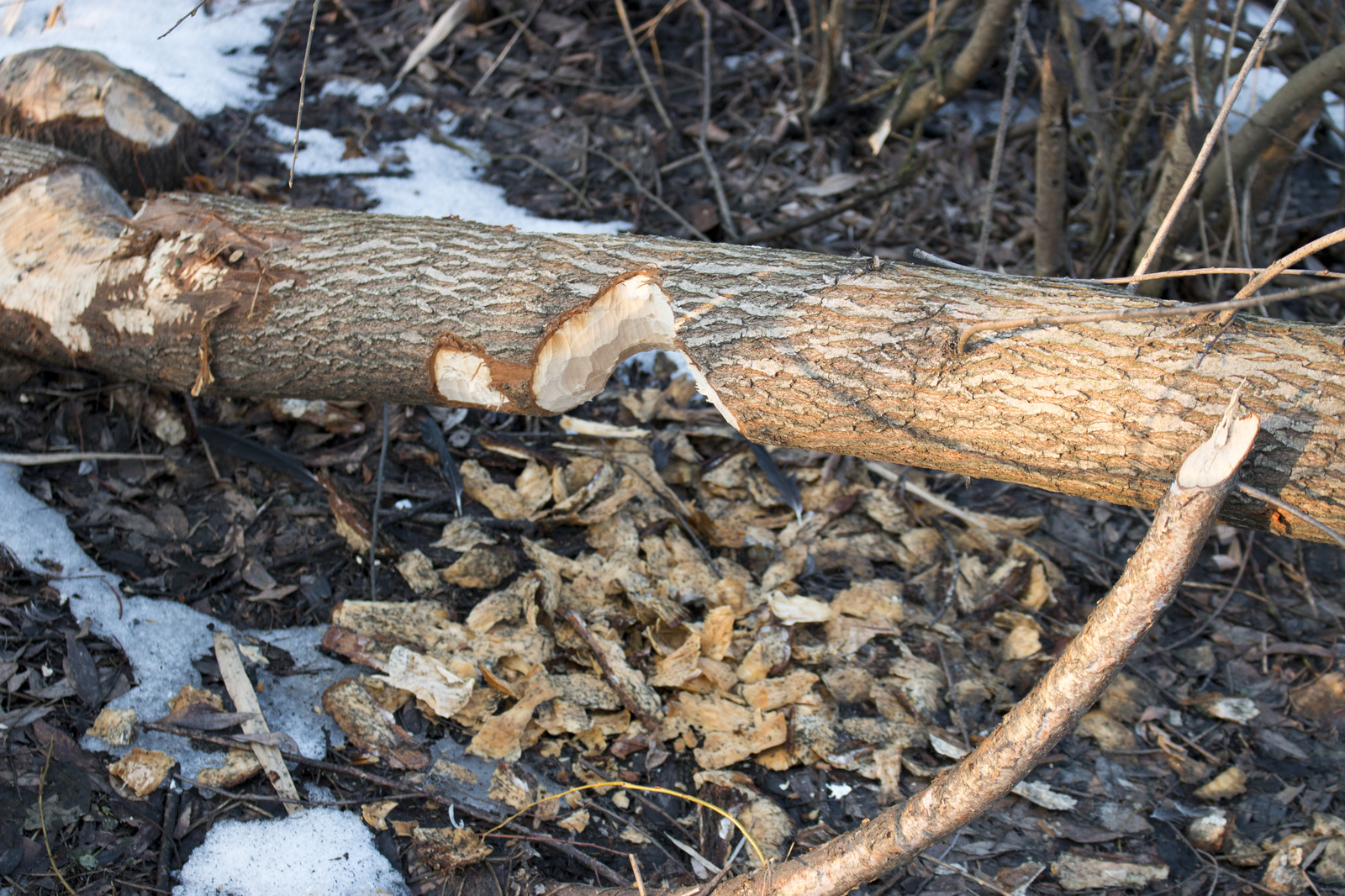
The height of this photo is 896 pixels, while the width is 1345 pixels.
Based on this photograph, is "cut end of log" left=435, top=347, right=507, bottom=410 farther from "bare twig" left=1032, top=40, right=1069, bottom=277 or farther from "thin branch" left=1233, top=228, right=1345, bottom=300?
"bare twig" left=1032, top=40, right=1069, bottom=277

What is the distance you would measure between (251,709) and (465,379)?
3.14 ft

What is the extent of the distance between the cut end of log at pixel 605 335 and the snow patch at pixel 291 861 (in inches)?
43.1

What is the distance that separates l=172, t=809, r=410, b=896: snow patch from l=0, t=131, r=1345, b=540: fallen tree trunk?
1062 mm

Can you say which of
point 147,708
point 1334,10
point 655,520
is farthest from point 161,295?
point 1334,10

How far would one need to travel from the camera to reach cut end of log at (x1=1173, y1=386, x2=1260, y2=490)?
1.38 metres

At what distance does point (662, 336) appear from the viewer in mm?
2023

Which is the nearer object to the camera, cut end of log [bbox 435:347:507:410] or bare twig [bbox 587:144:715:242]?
cut end of log [bbox 435:347:507:410]

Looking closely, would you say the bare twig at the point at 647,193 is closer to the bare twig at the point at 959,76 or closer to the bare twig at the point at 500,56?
the bare twig at the point at 500,56

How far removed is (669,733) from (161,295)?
1.76 m

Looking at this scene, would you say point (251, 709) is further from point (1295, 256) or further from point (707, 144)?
point (707, 144)

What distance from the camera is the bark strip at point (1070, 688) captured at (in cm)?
139

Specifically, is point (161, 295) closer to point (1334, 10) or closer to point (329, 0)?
point (329, 0)

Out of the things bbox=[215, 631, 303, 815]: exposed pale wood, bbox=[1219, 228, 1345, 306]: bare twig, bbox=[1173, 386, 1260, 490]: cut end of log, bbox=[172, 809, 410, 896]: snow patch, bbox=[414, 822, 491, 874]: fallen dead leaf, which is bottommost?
bbox=[172, 809, 410, 896]: snow patch

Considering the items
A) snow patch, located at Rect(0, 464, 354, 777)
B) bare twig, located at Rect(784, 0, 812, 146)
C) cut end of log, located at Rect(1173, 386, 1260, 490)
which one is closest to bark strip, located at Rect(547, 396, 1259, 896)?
cut end of log, located at Rect(1173, 386, 1260, 490)
